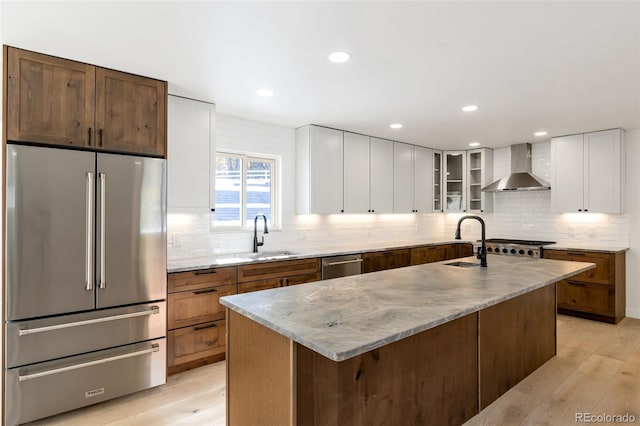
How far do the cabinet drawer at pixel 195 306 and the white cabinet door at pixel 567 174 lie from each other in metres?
4.58

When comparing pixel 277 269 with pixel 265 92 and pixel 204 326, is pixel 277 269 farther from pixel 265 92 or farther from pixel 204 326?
pixel 265 92

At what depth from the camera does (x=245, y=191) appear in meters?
4.22

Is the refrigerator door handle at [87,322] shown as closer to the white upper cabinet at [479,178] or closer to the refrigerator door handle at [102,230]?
the refrigerator door handle at [102,230]

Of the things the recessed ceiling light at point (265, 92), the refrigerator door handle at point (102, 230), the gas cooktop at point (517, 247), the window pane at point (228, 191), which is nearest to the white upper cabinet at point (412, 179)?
the gas cooktop at point (517, 247)

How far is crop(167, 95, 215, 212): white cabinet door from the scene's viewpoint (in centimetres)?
321

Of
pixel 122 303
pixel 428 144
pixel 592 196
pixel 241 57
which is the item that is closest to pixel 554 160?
pixel 592 196

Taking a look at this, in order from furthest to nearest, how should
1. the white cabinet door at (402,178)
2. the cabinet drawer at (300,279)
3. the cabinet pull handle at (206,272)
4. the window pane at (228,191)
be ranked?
1. the white cabinet door at (402,178)
2. the window pane at (228,191)
3. the cabinet drawer at (300,279)
4. the cabinet pull handle at (206,272)

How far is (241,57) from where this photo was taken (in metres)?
2.45

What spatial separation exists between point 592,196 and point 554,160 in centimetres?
67

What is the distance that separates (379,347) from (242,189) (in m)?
2.93

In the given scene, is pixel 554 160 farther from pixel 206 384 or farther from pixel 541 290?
pixel 206 384

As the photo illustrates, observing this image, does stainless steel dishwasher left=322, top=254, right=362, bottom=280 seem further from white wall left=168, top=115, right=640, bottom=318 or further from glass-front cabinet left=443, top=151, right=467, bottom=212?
glass-front cabinet left=443, top=151, right=467, bottom=212

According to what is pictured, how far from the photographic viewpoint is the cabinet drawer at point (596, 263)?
4387mm

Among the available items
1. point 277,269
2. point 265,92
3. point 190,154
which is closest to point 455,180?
point 277,269
